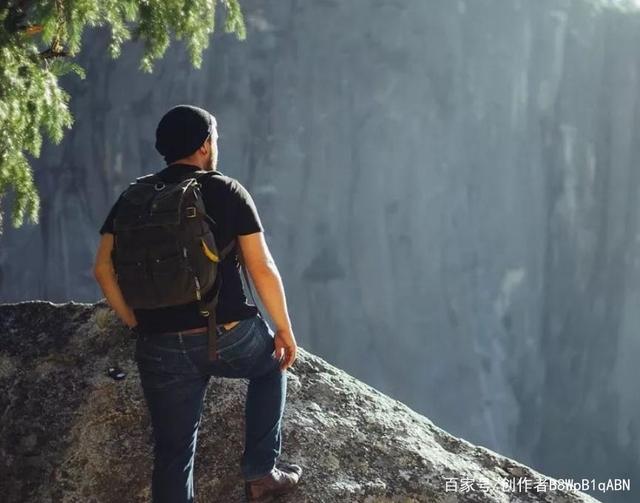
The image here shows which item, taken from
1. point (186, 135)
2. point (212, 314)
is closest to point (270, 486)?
point (212, 314)

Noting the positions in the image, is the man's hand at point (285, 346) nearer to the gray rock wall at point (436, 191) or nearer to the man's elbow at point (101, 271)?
the man's elbow at point (101, 271)

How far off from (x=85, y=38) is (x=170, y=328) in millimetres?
17057

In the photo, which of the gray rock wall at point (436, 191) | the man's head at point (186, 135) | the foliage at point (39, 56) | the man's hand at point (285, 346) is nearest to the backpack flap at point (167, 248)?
the man's head at point (186, 135)

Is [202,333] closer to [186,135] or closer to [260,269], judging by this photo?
[260,269]

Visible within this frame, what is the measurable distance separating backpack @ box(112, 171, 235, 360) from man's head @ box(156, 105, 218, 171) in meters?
0.10

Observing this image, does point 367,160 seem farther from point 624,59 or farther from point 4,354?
point 4,354

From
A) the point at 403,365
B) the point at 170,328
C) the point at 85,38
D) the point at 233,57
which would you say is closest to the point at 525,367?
the point at 403,365

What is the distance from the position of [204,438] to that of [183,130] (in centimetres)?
117

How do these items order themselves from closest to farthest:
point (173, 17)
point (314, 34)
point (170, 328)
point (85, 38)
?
1. point (170, 328)
2. point (173, 17)
3. point (85, 38)
4. point (314, 34)

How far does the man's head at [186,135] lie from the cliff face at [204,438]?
1083 millimetres

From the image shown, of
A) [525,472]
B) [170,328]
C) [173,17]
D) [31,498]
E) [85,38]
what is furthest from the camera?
[85,38]

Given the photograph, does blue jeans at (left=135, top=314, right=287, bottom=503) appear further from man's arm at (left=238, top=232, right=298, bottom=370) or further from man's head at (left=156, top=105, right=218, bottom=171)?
man's head at (left=156, top=105, right=218, bottom=171)

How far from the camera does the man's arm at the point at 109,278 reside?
2.38 m

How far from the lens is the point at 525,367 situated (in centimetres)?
1972
